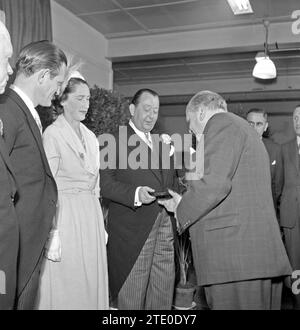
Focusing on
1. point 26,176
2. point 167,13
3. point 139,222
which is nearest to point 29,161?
point 26,176

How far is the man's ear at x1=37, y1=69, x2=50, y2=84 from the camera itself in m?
1.59

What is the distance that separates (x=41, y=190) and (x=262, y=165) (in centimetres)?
101

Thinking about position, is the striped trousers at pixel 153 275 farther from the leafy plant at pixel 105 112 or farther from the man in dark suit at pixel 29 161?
the leafy plant at pixel 105 112

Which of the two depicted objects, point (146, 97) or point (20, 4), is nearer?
point (146, 97)

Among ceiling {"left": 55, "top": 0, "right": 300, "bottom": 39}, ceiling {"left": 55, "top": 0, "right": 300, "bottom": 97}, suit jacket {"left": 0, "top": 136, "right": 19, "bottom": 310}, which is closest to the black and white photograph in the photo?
suit jacket {"left": 0, "top": 136, "right": 19, "bottom": 310}

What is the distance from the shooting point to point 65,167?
206cm

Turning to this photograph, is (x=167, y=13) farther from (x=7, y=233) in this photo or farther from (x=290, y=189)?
(x=7, y=233)

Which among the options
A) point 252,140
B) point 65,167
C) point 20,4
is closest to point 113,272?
point 65,167

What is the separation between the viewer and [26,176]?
145 cm

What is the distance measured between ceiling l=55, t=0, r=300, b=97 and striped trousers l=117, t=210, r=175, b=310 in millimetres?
3308

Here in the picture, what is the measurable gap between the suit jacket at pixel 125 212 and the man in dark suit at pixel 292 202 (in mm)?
1574

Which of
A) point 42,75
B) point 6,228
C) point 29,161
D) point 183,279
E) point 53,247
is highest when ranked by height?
point 42,75

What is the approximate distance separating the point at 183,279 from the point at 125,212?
156 centimetres

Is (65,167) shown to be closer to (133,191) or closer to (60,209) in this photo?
(60,209)
